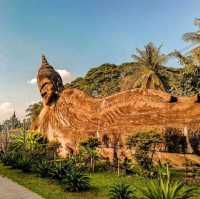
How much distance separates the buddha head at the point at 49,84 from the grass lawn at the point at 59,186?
256 inches

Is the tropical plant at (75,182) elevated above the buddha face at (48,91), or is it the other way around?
the buddha face at (48,91)

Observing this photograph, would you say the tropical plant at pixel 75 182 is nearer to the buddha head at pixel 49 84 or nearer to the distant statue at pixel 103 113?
the distant statue at pixel 103 113

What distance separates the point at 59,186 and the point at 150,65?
20.5m

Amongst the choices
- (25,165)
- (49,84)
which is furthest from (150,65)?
(25,165)

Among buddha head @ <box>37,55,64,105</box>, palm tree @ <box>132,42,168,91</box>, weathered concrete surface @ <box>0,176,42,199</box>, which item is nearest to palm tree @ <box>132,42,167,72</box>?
palm tree @ <box>132,42,168,91</box>

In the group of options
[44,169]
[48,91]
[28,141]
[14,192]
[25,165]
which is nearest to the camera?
[14,192]

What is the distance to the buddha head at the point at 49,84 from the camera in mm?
19578

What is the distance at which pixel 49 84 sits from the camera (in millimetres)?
19641

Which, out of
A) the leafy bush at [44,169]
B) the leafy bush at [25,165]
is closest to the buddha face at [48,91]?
the leafy bush at [25,165]

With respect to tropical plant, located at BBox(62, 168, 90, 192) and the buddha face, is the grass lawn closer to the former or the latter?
tropical plant, located at BBox(62, 168, 90, 192)

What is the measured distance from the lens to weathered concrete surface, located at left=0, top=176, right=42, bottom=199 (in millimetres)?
8594

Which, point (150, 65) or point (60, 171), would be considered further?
point (150, 65)

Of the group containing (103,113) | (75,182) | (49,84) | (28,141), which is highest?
(49,84)

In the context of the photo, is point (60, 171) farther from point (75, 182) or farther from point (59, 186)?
point (75, 182)
